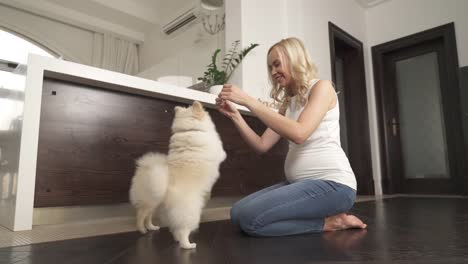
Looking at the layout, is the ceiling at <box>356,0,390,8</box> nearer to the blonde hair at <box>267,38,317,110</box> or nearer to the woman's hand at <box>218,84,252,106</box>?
the blonde hair at <box>267,38,317,110</box>

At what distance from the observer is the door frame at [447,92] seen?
3600 millimetres

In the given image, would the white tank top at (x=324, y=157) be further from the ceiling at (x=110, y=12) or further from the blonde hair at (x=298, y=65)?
the ceiling at (x=110, y=12)

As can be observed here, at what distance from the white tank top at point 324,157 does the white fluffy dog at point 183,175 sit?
419 mm

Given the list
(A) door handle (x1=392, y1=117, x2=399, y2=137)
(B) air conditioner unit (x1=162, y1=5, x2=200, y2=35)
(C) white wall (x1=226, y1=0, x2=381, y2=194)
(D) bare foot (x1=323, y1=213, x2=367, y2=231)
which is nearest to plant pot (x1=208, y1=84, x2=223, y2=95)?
(C) white wall (x1=226, y1=0, x2=381, y2=194)

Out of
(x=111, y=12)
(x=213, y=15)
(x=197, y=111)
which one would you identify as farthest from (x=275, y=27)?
(x=111, y=12)

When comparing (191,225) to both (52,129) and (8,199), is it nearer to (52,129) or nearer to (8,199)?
(52,129)

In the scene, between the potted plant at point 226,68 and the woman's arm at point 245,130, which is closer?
the woman's arm at point 245,130

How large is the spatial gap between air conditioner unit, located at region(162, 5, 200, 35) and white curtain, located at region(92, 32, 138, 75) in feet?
3.34

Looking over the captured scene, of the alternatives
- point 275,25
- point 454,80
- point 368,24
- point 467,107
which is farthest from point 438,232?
point 368,24

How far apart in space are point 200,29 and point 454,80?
3.44 metres

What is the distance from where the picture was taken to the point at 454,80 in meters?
3.64

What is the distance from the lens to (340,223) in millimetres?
1449

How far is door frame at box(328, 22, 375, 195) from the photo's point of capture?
405 centimetres

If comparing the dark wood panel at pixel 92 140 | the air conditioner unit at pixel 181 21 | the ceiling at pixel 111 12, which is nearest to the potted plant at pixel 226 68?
the dark wood panel at pixel 92 140
